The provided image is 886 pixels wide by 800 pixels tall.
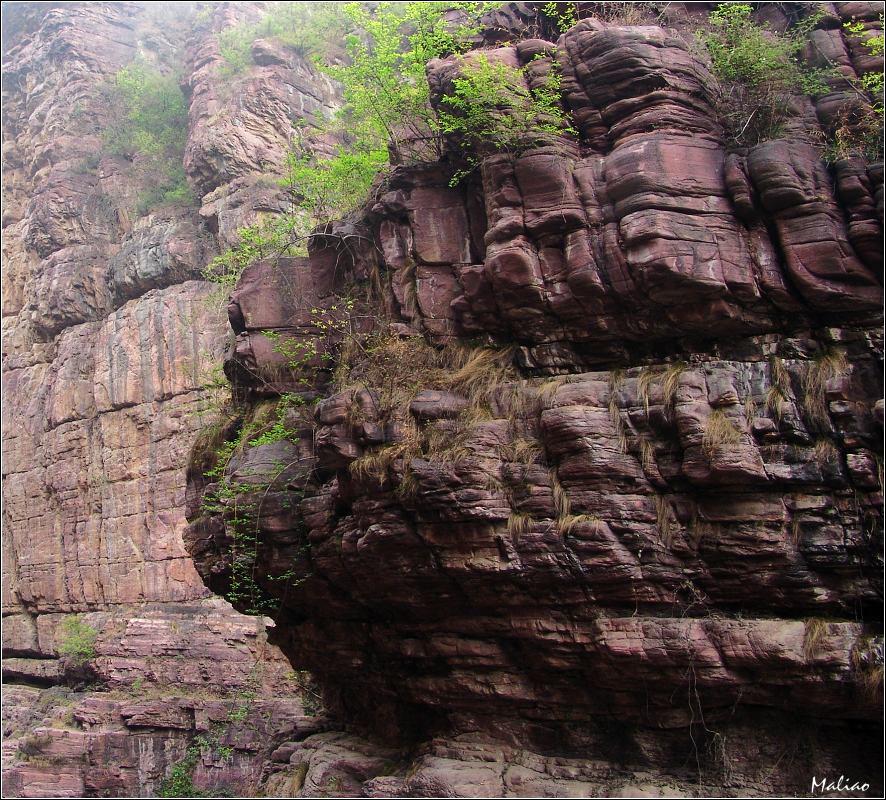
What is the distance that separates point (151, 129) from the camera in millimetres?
31375

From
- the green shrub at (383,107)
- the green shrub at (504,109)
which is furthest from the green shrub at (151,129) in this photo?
the green shrub at (504,109)

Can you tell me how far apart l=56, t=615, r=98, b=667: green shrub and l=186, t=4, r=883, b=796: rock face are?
1627cm

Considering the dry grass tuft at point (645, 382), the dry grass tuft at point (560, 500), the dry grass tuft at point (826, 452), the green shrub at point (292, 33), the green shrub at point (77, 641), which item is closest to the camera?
the dry grass tuft at point (826, 452)

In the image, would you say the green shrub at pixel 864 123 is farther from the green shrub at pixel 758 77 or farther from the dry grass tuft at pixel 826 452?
the dry grass tuft at pixel 826 452

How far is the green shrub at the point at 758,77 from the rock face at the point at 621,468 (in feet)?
1.21

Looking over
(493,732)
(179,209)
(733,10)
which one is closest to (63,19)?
(179,209)

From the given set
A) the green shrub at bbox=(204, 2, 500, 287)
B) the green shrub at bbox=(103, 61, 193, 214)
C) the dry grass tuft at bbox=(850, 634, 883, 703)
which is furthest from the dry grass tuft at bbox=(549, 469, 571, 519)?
the green shrub at bbox=(103, 61, 193, 214)

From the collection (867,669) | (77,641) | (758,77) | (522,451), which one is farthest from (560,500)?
(77,641)

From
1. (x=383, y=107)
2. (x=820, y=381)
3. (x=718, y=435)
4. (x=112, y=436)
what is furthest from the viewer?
(x=112, y=436)

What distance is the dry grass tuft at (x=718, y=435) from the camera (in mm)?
8500

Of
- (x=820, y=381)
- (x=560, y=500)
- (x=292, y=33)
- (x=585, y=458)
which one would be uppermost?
(x=292, y=33)

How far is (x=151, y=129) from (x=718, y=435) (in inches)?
1125

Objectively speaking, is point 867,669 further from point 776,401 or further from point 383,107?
point 383,107

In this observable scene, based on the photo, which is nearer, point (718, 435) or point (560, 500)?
point (718, 435)
